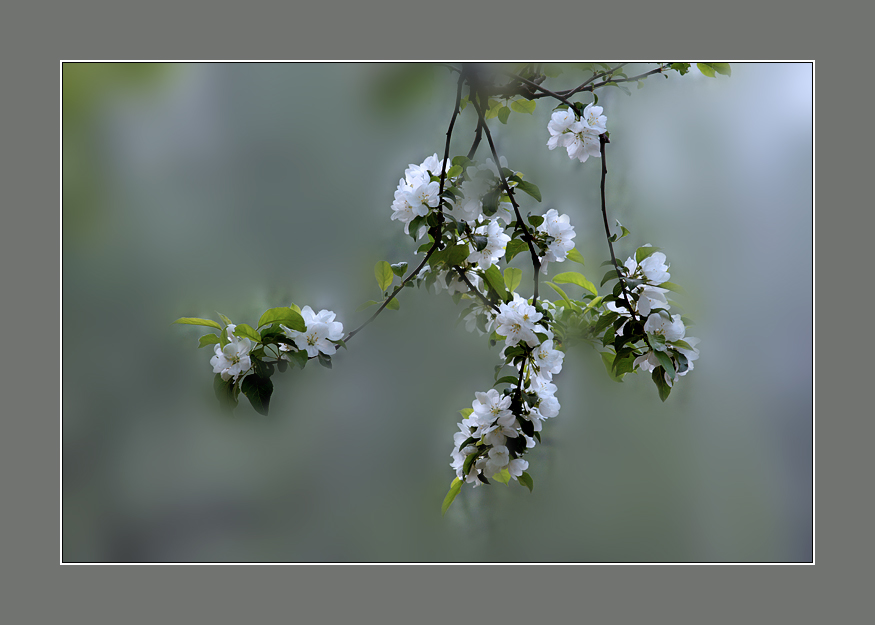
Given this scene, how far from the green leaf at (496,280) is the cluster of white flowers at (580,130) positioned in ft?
0.72

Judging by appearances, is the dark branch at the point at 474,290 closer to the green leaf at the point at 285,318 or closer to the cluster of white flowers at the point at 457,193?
the cluster of white flowers at the point at 457,193

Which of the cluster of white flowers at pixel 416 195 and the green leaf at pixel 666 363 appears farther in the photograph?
the cluster of white flowers at pixel 416 195

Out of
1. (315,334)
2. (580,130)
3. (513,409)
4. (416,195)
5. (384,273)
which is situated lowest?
(513,409)

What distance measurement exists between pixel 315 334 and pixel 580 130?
511 mm

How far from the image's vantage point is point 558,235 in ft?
3.14

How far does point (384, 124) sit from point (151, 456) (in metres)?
0.89

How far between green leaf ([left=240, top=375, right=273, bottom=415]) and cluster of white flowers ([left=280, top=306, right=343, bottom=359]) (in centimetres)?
6

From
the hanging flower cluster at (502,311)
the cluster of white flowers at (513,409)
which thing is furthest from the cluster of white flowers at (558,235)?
the cluster of white flowers at (513,409)

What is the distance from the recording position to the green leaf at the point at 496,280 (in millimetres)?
958

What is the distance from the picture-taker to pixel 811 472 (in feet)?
4.26

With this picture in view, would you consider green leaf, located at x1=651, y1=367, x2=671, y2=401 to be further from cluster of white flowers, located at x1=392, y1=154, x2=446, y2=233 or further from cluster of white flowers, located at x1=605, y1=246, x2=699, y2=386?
cluster of white flowers, located at x1=392, y1=154, x2=446, y2=233

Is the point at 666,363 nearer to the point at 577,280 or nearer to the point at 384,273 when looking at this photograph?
the point at 577,280

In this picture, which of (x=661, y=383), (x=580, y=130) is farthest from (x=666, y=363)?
(x=580, y=130)

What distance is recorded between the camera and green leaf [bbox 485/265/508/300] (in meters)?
0.96
